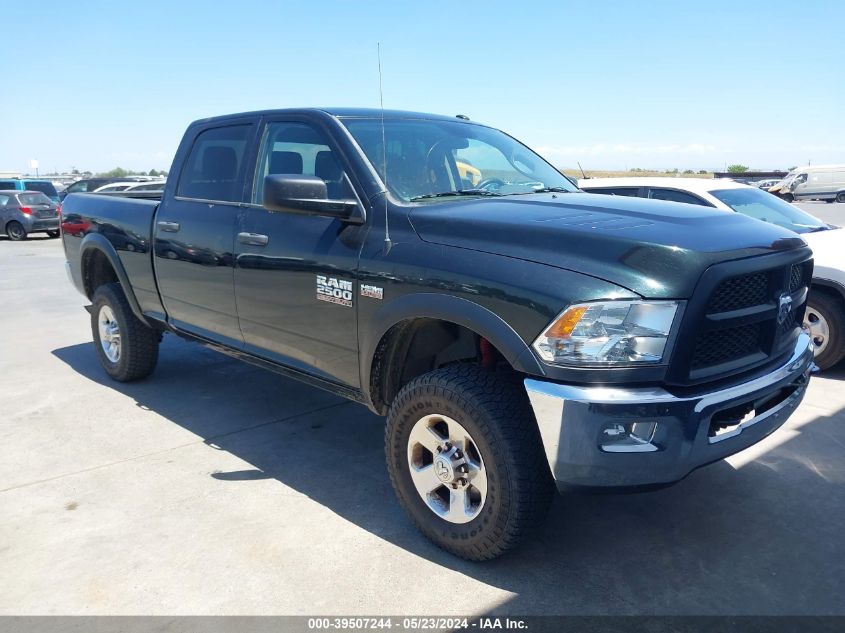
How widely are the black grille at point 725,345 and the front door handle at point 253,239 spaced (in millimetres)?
2279

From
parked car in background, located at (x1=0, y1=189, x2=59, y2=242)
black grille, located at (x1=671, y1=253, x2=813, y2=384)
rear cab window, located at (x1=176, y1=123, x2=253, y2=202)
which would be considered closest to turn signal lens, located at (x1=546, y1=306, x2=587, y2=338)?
black grille, located at (x1=671, y1=253, x2=813, y2=384)

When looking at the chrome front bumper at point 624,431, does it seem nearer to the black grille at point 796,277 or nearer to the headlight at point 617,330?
the headlight at point 617,330

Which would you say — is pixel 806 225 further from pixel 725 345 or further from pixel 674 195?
pixel 725 345

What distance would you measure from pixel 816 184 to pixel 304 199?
37.0 metres

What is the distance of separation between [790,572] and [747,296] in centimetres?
119

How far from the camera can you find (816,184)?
33.9m

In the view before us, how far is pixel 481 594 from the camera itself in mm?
2799

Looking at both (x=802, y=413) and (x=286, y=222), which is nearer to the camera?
(x=286, y=222)

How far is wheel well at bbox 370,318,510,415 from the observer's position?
10.5ft

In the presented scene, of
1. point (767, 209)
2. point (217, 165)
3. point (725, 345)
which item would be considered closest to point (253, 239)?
point (217, 165)

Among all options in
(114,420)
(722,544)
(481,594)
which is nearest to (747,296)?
(722,544)

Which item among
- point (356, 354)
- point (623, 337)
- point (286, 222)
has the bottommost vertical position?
point (356, 354)

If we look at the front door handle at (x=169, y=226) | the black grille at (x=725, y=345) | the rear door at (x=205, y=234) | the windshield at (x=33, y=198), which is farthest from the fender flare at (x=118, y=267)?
the windshield at (x=33, y=198)

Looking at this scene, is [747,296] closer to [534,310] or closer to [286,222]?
[534,310]
